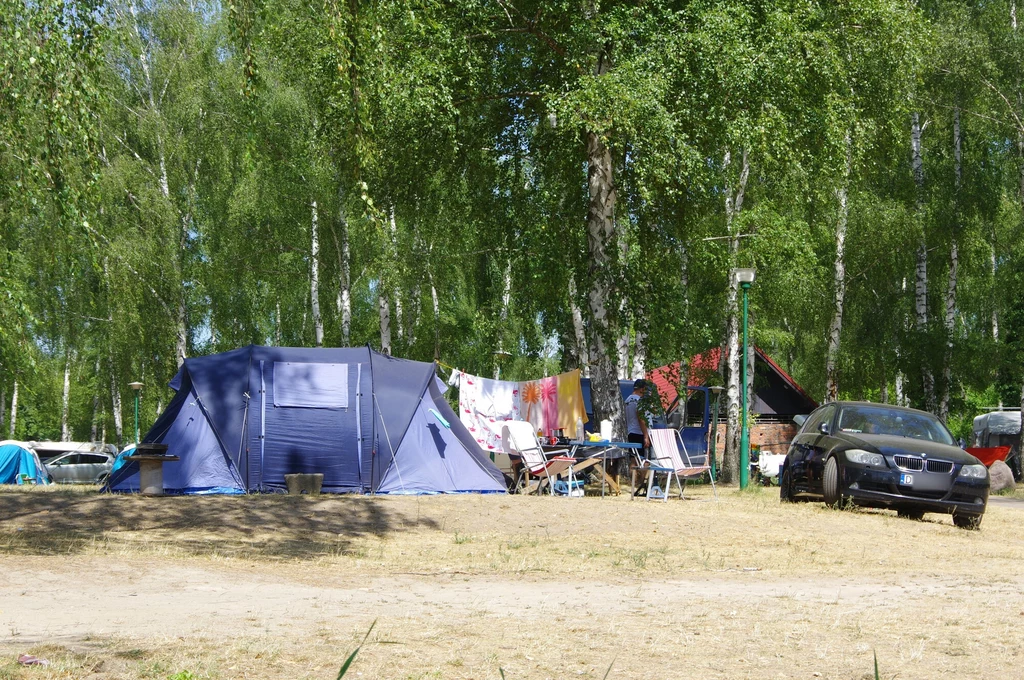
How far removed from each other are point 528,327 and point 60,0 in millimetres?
16386

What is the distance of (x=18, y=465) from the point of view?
1126 inches

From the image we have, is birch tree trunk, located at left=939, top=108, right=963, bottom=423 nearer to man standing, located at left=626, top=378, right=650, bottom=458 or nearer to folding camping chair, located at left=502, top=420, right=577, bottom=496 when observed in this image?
man standing, located at left=626, top=378, right=650, bottom=458

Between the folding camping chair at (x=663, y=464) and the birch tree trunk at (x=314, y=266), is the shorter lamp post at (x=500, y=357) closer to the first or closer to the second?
the birch tree trunk at (x=314, y=266)

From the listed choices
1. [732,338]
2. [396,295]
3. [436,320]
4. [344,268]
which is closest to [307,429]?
[732,338]

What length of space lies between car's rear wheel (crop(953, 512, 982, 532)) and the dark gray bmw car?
0.04ft

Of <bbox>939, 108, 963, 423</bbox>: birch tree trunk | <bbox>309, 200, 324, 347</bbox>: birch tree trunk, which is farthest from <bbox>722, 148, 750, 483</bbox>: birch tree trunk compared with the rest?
<bbox>309, 200, 324, 347</bbox>: birch tree trunk

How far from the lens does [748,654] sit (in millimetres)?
5449

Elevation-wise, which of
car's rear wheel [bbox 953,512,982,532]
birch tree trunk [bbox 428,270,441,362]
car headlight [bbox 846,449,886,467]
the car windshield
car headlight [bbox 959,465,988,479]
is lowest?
car's rear wheel [bbox 953,512,982,532]

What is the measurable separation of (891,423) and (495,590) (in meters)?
7.83

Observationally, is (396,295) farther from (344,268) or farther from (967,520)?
(967,520)

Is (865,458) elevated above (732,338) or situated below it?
below

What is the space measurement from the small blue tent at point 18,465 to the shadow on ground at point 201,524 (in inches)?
679

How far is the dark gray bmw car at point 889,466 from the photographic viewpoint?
40.8ft

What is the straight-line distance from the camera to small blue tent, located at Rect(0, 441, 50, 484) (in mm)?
28312
